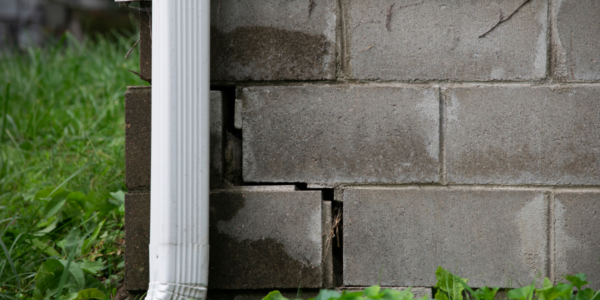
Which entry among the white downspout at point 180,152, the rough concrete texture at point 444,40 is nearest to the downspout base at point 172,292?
the white downspout at point 180,152

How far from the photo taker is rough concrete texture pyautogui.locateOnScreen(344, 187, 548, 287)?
1573mm

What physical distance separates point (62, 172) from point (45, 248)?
2.52ft

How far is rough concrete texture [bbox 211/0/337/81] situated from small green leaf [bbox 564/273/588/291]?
3.64 feet

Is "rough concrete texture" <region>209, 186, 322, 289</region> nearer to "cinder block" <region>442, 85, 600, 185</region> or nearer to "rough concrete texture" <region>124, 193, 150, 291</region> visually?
"rough concrete texture" <region>124, 193, 150, 291</region>

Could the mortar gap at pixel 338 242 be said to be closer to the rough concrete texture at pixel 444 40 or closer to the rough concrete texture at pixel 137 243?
the rough concrete texture at pixel 444 40

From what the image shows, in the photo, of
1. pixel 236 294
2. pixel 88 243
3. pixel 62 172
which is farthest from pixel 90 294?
pixel 62 172

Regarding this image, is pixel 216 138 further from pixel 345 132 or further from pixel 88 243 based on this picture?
pixel 88 243

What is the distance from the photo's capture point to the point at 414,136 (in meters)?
1.60

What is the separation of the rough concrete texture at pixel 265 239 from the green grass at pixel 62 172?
51 cm

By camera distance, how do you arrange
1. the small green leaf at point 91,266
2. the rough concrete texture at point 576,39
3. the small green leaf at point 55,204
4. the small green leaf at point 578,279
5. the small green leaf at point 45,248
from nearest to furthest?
1. the small green leaf at point 578,279
2. the rough concrete texture at point 576,39
3. the small green leaf at point 91,266
4. the small green leaf at point 45,248
5. the small green leaf at point 55,204

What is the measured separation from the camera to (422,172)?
1.60 meters

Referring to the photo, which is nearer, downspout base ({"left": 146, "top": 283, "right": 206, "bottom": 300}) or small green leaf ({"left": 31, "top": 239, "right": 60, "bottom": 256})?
downspout base ({"left": 146, "top": 283, "right": 206, "bottom": 300})

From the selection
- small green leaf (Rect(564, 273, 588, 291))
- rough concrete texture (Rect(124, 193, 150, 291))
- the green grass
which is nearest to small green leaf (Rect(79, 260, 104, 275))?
the green grass

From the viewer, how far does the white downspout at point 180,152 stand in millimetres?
1457
